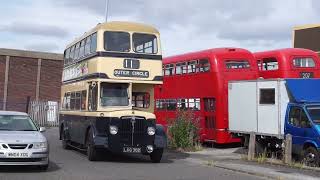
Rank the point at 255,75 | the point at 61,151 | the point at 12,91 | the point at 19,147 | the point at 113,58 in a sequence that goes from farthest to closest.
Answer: the point at 12,91, the point at 255,75, the point at 61,151, the point at 113,58, the point at 19,147

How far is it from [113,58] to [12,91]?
97.3 ft

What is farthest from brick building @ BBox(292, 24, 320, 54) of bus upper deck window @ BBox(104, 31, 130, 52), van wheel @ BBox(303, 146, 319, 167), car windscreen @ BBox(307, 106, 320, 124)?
bus upper deck window @ BBox(104, 31, 130, 52)

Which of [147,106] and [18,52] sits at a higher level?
[18,52]

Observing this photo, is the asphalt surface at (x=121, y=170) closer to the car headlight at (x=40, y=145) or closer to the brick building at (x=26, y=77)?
the car headlight at (x=40, y=145)

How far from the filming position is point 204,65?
25703mm

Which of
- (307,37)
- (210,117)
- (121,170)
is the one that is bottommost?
(121,170)

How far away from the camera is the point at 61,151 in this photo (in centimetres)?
2272

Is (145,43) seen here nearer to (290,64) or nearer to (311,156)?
(311,156)

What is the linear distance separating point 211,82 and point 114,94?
742 centimetres

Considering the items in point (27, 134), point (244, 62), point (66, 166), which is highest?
point (244, 62)

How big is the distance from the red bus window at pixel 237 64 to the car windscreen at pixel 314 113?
742 cm

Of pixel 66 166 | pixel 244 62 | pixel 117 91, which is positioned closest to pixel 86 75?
pixel 117 91

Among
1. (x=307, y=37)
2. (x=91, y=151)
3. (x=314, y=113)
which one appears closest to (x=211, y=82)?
(x=314, y=113)

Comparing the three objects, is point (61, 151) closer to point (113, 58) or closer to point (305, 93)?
point (113, 58)
